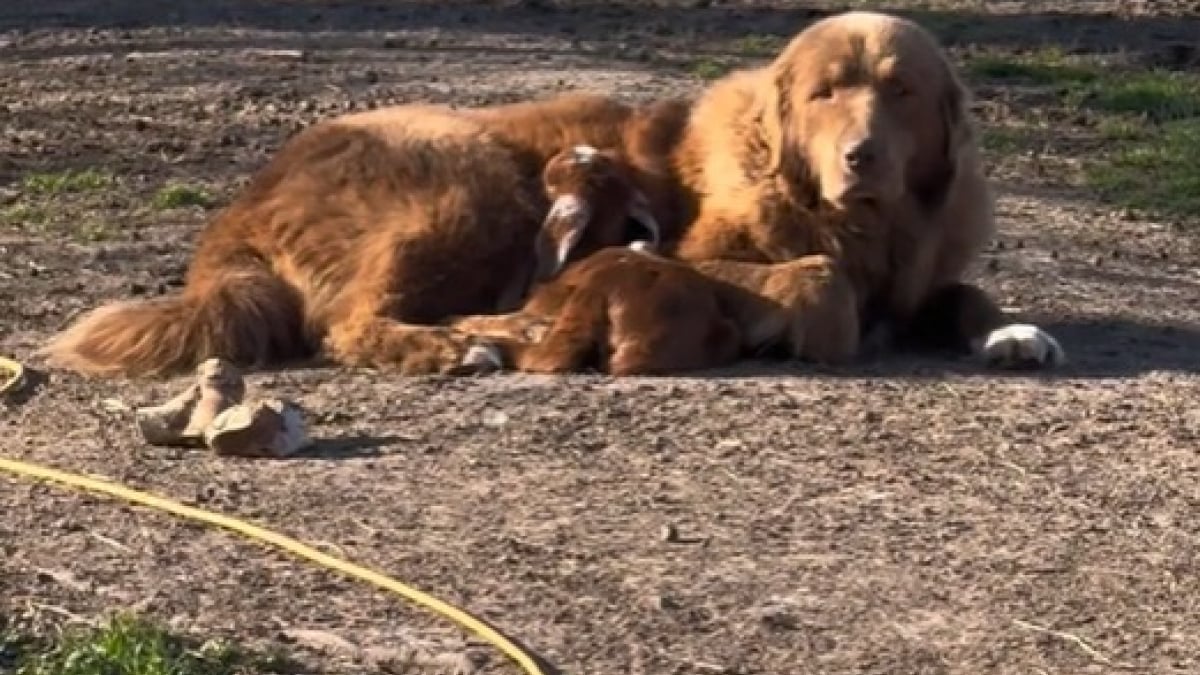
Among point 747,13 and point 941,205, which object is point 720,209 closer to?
point 941,205

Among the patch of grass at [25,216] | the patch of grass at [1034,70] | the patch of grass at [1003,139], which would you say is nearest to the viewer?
the patch of grass at [25,216]

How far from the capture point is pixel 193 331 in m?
8.27

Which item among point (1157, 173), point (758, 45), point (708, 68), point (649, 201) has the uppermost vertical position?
point (649, 201)

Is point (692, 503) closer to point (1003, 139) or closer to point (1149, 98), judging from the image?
point (1003, 139)

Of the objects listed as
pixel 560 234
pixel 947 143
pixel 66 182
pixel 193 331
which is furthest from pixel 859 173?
pixel 66 182

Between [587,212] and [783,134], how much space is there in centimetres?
64

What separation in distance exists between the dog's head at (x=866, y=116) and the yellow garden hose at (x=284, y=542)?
2450 mm

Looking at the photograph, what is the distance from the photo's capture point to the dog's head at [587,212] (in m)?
8.48

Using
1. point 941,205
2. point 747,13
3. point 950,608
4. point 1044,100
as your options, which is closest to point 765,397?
point 941,205

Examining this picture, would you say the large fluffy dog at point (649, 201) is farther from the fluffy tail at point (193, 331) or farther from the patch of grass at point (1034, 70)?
the patch of grass at point (1034, 70)

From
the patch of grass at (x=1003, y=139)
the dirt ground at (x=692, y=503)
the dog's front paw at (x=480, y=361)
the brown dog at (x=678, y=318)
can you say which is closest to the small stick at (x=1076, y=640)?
the dirt ground at (x=692, y=503)

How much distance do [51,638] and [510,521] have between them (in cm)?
126

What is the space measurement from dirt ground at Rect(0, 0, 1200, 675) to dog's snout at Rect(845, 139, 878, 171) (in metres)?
0.62

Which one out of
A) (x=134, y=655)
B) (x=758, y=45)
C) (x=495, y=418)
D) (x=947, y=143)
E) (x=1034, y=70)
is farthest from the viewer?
(x=758, y=45)
